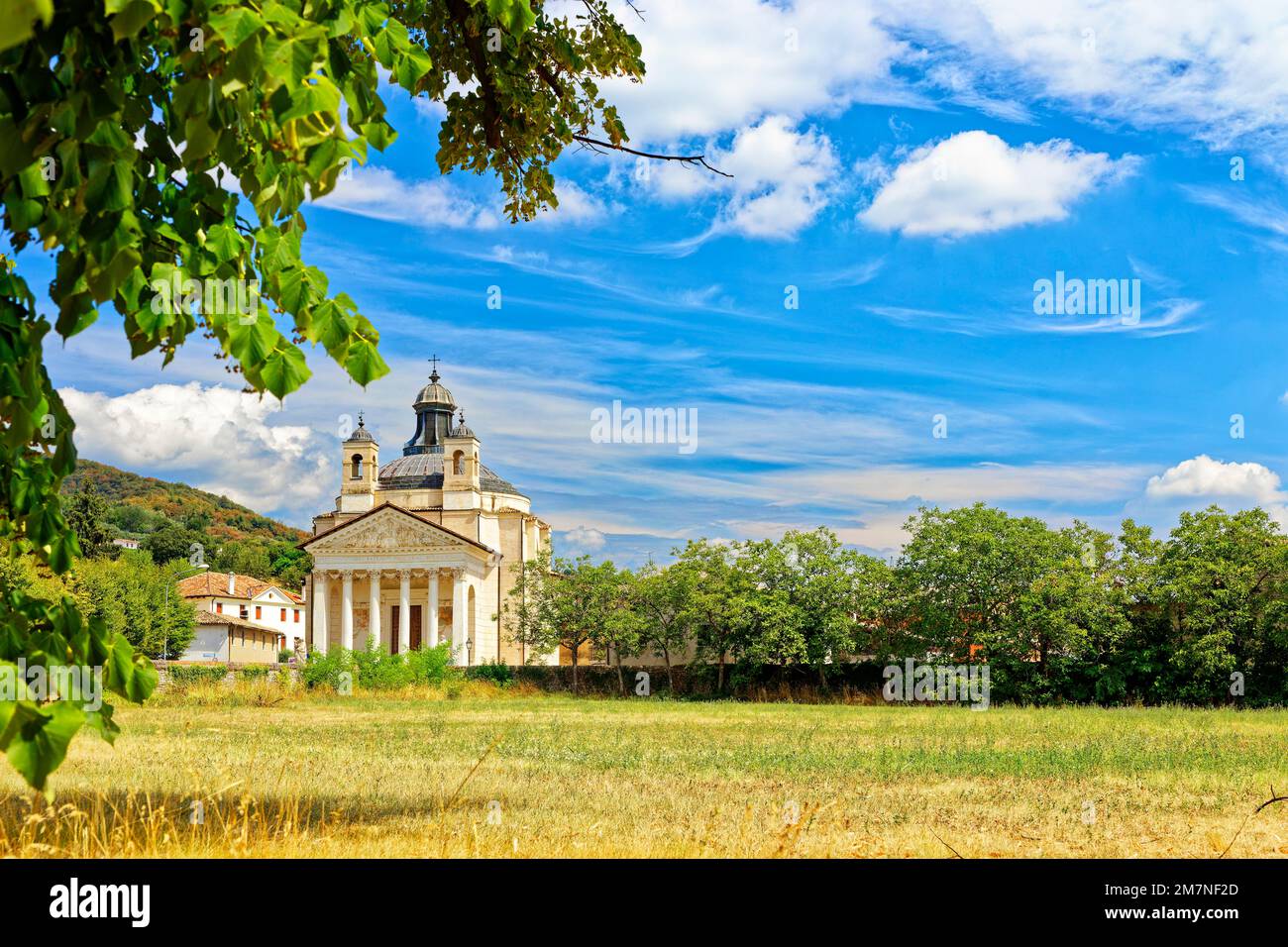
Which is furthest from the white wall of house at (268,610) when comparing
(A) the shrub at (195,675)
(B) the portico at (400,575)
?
(A) the shrub at (195,675)

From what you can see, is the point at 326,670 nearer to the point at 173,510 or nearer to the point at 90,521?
the point at 90,521

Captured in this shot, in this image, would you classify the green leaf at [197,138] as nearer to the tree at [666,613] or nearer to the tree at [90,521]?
the tree at [666,613]

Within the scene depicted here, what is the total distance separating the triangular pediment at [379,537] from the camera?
6994 centimetres

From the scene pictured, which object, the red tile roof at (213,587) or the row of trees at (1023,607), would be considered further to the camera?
the red tile roof at (213,587)

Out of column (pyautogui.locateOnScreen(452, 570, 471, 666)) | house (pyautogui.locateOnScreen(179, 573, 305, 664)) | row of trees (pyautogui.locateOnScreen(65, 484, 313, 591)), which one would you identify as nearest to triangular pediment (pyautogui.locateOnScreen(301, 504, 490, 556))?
column (pyautogui.locateOnScreen(452, 570, 471, 666))

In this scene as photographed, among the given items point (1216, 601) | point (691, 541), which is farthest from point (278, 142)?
point (691, 541)

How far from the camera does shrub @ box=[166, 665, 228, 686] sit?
39.3 meters

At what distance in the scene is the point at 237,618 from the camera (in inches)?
3738

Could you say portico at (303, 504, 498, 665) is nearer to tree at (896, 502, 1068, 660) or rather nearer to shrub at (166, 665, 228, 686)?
shrub at (166, 665, 228, 686)

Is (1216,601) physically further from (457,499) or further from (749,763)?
(457,499)

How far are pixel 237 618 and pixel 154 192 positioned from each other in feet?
323

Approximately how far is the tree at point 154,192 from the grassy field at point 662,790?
280cm

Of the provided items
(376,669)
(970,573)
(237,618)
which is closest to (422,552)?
(376,669)
